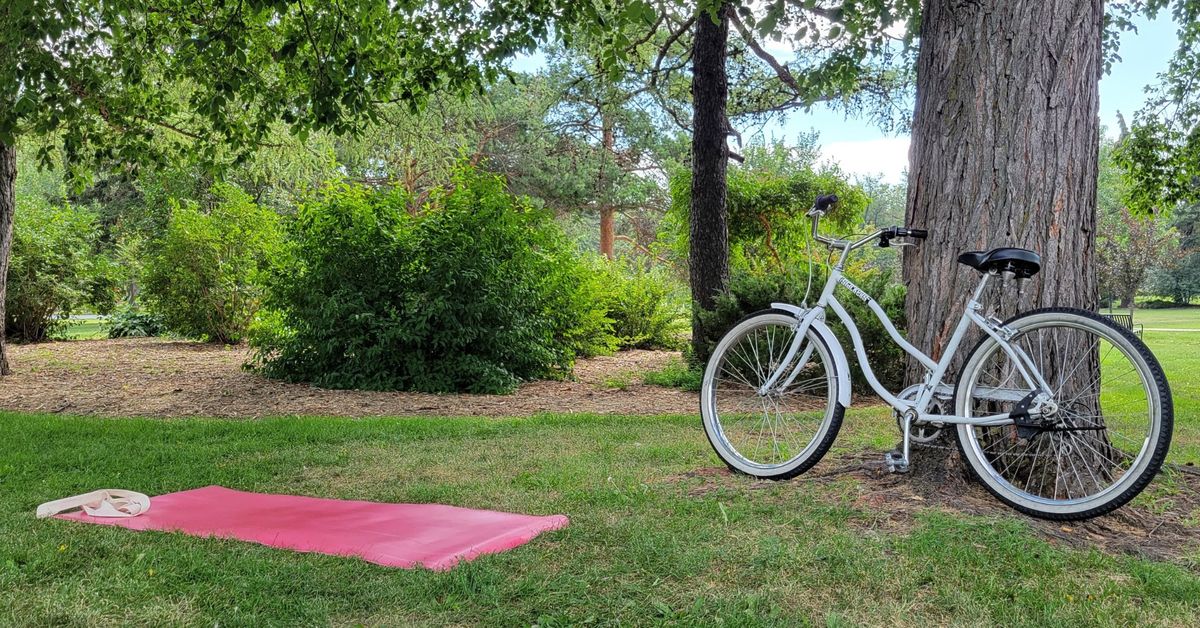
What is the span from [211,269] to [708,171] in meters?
7.93

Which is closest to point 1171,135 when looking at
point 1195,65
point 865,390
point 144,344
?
point 1195,65

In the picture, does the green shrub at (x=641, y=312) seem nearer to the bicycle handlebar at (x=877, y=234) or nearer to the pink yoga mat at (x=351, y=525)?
the bicycle handlebar at (x=877, y=234)

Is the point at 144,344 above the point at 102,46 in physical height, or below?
below

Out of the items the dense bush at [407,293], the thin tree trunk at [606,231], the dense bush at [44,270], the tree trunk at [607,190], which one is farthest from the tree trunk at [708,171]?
the thin tree trunk at [606,231]

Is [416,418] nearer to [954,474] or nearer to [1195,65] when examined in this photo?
[954,474]

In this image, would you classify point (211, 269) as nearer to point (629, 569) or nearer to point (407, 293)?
point (407, 293)

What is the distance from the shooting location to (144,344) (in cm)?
1370

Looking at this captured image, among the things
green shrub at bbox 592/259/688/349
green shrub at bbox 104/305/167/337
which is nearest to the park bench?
green shrub at bbox 592/259/688/349

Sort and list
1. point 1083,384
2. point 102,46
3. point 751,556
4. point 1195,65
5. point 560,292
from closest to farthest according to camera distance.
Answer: point 751,556 < point 1083,384 < point 102,46 < point 560,292 < point 1195,65

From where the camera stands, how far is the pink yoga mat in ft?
9.46

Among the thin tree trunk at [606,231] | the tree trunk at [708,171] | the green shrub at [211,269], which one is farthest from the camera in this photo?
the thin tree trunk at [606,231]

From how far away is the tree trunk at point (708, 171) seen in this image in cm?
952

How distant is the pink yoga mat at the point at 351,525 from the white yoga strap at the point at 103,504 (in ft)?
0.15

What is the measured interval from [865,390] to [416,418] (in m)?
4.55
